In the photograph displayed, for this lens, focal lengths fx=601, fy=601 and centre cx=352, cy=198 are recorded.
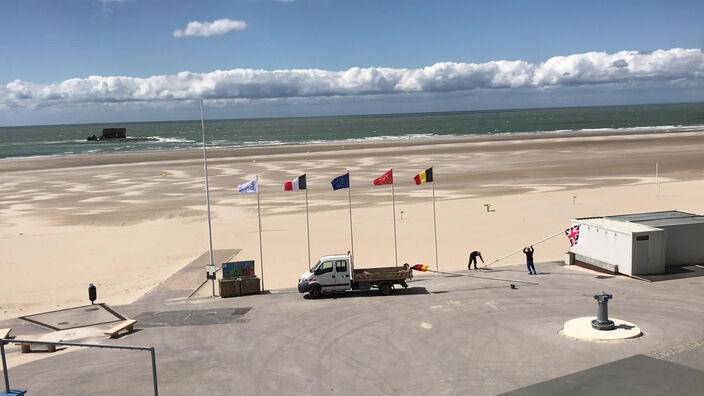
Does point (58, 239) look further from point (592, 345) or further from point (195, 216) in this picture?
point (592, 345)

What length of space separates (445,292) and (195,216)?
91.0 ft

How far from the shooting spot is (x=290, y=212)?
156 ft

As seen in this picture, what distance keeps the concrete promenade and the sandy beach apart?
20.3 ft

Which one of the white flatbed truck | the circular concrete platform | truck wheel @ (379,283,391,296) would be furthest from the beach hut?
truck wheel @ (379,283,391,296)

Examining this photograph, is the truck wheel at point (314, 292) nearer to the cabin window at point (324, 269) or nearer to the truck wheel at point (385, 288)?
the cabin window at point (324, 269)

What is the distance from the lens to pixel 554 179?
62.2 m


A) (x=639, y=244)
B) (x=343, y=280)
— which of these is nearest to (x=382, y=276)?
(x=343, y=280)

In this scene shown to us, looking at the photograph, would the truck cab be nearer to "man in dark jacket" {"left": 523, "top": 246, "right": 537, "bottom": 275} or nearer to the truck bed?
the truck bed

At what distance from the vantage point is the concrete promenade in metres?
16.2

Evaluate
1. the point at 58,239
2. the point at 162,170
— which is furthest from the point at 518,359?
the point at 162,170

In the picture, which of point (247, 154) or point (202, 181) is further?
point (247, 154)

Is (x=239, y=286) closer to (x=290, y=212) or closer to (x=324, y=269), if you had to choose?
(x=324, y=269)

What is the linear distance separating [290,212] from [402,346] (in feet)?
96.5

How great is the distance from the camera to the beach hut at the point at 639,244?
26.3 m
